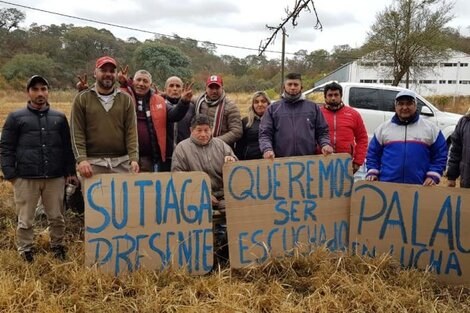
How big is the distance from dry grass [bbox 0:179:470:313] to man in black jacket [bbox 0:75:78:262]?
1.26 feet

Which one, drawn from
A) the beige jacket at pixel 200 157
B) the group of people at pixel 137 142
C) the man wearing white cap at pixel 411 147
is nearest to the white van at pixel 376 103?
the group of people at pixel 137 142

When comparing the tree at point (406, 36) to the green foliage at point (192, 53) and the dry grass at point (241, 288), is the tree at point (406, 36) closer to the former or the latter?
the green foliage at point (192, 53)

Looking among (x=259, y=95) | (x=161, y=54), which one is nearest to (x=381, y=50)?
(x=259, y=95)

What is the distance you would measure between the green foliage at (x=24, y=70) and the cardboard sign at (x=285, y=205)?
47118 mm

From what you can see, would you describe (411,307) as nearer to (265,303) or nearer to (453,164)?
(265,303)

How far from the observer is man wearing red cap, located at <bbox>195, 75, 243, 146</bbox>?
459 cm

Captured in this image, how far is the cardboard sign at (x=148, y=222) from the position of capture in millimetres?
3502

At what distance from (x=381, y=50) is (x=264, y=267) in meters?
21.9

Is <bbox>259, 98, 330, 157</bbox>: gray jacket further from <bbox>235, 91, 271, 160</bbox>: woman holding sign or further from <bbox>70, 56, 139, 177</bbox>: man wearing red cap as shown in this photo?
<bbox>70, 56, 139, 177</bbox>: man wearing red cap

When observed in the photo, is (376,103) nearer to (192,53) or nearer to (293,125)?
(293,125)

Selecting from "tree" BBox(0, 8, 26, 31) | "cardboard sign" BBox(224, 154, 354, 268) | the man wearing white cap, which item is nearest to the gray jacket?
"cardboard sign" BBox(224, 154, 354, 268)

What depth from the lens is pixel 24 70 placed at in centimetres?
4578

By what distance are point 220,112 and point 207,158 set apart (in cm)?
78

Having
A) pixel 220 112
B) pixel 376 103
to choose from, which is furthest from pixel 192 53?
pixel 220 112
